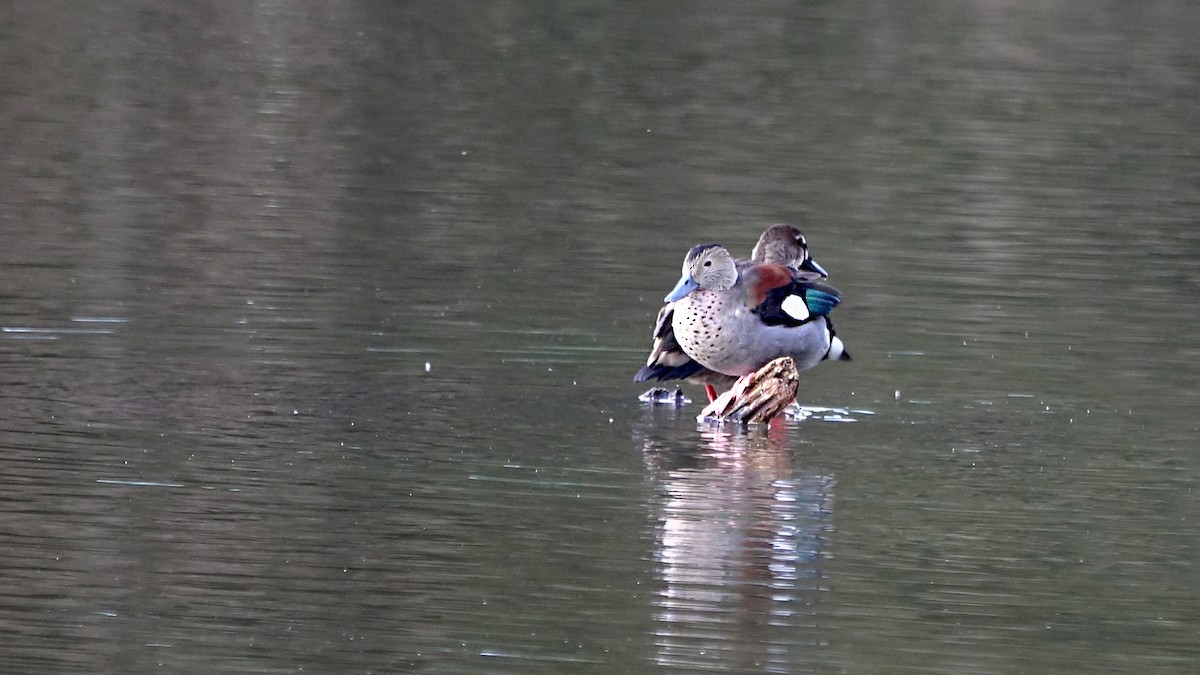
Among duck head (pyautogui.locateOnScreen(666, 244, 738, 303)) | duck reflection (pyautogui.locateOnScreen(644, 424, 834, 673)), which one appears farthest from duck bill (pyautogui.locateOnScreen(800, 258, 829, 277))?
duck reflection (pyautogui.locateOnScreen(644, 424, 834, 673))

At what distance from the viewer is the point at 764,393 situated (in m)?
9.49

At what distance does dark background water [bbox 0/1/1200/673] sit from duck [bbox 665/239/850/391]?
0.32 m

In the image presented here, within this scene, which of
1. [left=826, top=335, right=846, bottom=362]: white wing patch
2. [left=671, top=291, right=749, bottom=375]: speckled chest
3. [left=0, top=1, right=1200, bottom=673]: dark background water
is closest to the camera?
[left=0, top=1, right=1200, bottom=673]: dark background water

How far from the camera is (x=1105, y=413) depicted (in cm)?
978

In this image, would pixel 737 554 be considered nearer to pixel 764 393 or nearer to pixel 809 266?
pixel 764 393

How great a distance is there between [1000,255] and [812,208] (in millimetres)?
2225

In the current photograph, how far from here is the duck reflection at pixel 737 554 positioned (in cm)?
632

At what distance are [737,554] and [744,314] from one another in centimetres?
→ 275

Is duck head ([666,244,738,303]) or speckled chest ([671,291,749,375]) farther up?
duck head ([666,244,738,303])

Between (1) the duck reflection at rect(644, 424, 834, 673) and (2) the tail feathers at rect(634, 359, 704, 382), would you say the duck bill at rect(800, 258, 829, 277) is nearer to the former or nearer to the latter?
(2) the tail feathers at rect(634, 359, 704, 382)

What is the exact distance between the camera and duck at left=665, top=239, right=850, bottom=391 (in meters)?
9.80

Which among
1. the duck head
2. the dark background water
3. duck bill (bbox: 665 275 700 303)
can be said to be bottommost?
the dark background water

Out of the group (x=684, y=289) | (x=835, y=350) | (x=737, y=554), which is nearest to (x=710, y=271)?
(x=684, y=289)

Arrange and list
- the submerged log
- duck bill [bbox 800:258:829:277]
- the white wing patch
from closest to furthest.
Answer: the submerged log, the white wing patch, duck bill [bbox 800:258:829:277]
